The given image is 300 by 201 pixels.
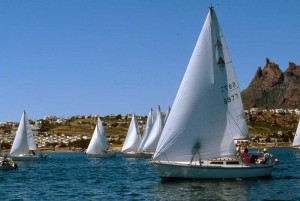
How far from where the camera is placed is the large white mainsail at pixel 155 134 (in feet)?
354

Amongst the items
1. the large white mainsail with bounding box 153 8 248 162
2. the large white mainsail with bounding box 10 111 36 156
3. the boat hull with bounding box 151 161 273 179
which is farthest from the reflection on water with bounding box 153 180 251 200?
the large white mainsail with bounding box 10 111 36 156

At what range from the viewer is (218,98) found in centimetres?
4759

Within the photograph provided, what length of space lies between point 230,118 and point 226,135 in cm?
156

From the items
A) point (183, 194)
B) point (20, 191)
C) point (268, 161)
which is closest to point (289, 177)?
point (268, 161)

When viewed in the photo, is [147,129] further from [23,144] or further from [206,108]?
[206,108]

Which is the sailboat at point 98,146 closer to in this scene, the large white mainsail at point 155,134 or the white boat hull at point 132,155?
the white boat hull at point 132,155

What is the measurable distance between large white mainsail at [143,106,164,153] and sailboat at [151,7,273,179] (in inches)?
2342

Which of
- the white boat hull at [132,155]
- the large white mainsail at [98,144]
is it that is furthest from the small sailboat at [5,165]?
the large white mainsail at [98,144]

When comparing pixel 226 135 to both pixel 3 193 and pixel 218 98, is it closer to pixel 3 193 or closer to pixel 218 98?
pixel 218 98

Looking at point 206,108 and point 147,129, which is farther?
point 147,129

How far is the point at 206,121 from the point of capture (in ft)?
155

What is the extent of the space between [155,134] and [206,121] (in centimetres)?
6226

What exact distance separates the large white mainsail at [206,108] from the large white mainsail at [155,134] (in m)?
59.9

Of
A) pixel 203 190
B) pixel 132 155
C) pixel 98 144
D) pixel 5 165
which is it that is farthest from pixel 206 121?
pixel 98 144
